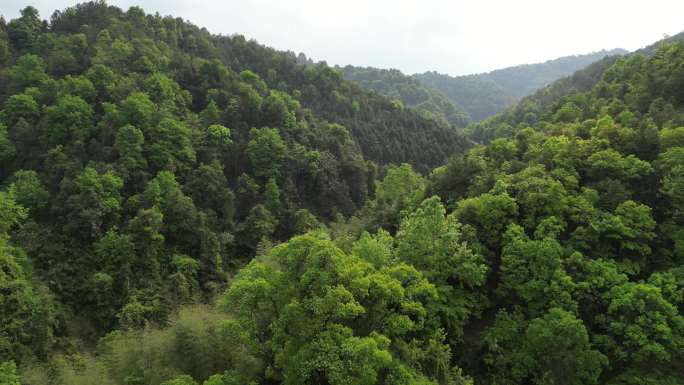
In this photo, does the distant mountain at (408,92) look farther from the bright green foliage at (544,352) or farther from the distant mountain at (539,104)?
the bright green foliage at (544,352)

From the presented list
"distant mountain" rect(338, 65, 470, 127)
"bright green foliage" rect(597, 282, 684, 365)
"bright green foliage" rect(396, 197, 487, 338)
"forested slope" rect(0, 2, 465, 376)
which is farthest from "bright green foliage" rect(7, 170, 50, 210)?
"distant mountain" rect(338, 65, 470, 127)

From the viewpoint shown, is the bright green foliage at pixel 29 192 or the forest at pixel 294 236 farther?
the bright green foliage at pixel 29 192

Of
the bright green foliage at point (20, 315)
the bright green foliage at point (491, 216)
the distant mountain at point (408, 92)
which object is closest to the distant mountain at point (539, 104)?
the distant mountain at point (408, 92)

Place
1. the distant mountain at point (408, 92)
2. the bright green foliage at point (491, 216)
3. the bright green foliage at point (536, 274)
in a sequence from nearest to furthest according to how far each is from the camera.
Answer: the bright green foliage at point (536, 274) < the bright green foliage at point (491, 216) < the distant mountain at point (408, 92)

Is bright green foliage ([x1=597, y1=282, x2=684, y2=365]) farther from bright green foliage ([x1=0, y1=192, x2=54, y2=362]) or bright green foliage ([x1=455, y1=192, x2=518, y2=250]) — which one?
bright green foliage ([x1=0, y1=192, x2=54, y2=362])

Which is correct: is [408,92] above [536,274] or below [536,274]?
above

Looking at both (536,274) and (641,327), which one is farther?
(536,274)

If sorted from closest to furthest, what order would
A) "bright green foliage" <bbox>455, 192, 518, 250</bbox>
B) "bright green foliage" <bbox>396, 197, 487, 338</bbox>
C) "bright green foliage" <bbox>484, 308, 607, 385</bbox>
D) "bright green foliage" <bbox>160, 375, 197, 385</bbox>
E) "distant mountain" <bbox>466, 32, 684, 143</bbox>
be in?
"bright green foliage" <bbox>160, 375, 197, 385</bbox>
"bright green foliage" <bbox>484, 308, 607, 385</bbox>
"bright green foliage" <bbox>396, 197, 487, 338</bbox>
"bright green foliage" <bbox>455, 192, 518, 250</bbox>
"distant mountain" <bbox>466, 32, 684, 143</bbox>

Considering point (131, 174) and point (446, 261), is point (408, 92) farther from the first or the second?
point (446, 261)

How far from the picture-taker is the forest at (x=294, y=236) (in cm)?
1858

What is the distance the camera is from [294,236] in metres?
29.9

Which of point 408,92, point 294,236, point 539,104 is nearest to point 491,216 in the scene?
point 294,236

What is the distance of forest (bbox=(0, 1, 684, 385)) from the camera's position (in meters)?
18.6

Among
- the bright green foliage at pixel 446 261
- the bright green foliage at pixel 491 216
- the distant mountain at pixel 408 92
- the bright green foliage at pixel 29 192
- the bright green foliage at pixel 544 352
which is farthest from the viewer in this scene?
the distant mountain at pixel 408 92
